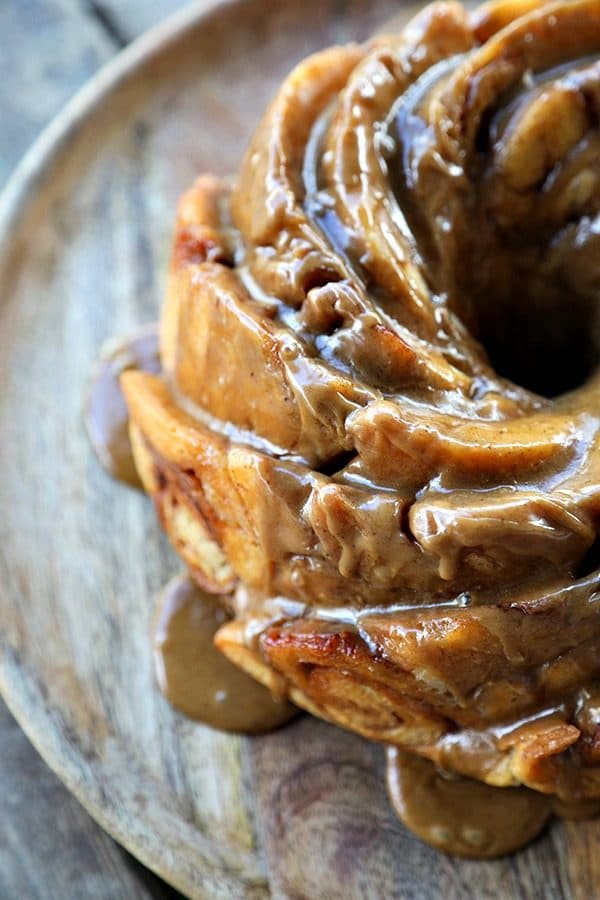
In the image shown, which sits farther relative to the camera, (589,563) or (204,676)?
(204,676)

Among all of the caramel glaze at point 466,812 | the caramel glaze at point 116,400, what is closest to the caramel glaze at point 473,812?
the caramel glaze at point 466,812

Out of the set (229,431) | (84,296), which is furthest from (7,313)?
(229,431)

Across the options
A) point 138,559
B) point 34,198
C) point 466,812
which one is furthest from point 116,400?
point 466,812

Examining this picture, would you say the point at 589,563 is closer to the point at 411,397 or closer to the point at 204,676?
the point at 411,397

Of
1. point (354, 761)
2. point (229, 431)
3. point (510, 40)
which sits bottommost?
point (354, 761)

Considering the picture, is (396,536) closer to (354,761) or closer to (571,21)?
(354,761)

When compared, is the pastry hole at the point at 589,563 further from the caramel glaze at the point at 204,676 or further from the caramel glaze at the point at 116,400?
the caramel glaze at the point at 116,400
